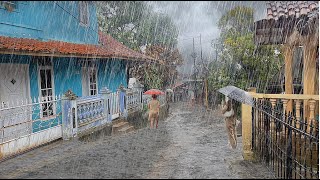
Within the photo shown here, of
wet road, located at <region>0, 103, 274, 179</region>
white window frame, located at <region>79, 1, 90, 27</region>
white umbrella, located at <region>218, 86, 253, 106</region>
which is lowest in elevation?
wet road, located at <region>0, 103, 274, 179</region>

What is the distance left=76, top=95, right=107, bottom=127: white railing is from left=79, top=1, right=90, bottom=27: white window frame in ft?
15.6

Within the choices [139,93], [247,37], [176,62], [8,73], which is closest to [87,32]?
[139,93]

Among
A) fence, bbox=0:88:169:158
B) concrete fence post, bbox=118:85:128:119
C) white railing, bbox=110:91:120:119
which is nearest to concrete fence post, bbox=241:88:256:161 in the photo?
fence, bbox=0:88:169:158

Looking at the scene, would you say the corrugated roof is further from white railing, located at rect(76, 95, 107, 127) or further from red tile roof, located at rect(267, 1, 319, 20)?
white railing, located at rect(76, 95, 107, 127)

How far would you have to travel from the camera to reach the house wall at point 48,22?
10680 millimetres

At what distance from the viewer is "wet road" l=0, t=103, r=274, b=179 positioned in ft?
18.8

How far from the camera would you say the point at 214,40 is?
2019cm

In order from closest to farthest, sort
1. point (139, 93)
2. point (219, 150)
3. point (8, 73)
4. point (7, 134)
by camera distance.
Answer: point (219, 150) → point (7, 134) → point (8, 73) → point (139, 93)

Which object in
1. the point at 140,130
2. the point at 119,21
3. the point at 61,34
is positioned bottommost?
the point at 140,130

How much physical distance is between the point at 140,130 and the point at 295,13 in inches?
272

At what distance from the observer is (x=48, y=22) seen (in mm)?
12531

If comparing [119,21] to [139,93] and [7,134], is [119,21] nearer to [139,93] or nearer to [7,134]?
[139,93]

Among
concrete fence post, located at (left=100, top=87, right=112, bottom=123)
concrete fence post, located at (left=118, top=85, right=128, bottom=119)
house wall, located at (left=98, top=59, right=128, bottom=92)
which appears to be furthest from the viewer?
house wall, located at (left=98, top=59, right=128, bottom=92)

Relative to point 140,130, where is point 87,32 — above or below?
above
